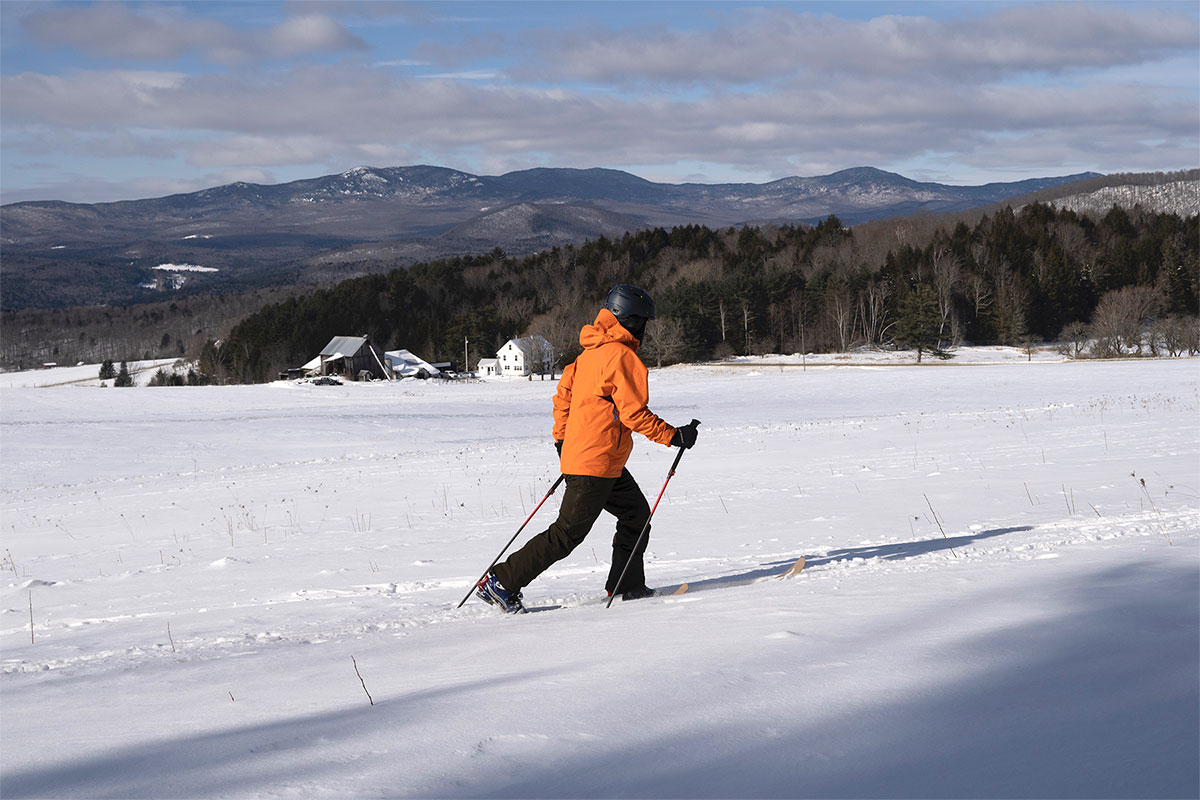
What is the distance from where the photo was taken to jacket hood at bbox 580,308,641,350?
6.30 meters

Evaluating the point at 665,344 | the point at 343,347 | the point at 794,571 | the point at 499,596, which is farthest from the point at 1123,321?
the point at 499,596

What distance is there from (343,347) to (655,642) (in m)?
96.9

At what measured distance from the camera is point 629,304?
20.9 feet

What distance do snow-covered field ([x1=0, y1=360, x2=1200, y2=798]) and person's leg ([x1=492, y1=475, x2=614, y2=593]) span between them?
1.19 feet

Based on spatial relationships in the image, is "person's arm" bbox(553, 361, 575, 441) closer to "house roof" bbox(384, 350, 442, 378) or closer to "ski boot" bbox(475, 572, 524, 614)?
"ski boot" bbox(475, 572, 524, 614)

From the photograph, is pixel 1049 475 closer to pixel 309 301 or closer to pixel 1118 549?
pixel 1118 549

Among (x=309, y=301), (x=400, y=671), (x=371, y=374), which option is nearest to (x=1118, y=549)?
(x=400, y=671)

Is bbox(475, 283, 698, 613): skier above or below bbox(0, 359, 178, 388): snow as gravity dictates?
below

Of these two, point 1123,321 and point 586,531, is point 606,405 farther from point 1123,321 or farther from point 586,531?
point 1123,321

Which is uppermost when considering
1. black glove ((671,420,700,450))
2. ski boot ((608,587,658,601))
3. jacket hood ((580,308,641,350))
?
jacket hood ((580,308,641,350))

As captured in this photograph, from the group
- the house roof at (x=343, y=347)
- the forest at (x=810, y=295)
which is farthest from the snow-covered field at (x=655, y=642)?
the house roof at (x=343, y=347)

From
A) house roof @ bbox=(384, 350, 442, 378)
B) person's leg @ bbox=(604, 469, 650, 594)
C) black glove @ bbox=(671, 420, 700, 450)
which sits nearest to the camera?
black glove @ bbox=(671, 420, 700, 450)

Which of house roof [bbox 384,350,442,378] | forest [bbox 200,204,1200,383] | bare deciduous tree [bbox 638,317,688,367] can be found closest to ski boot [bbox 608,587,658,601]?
bare deciduous tree [bbox 638,317,688,367]

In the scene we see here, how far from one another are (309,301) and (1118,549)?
123 meters
